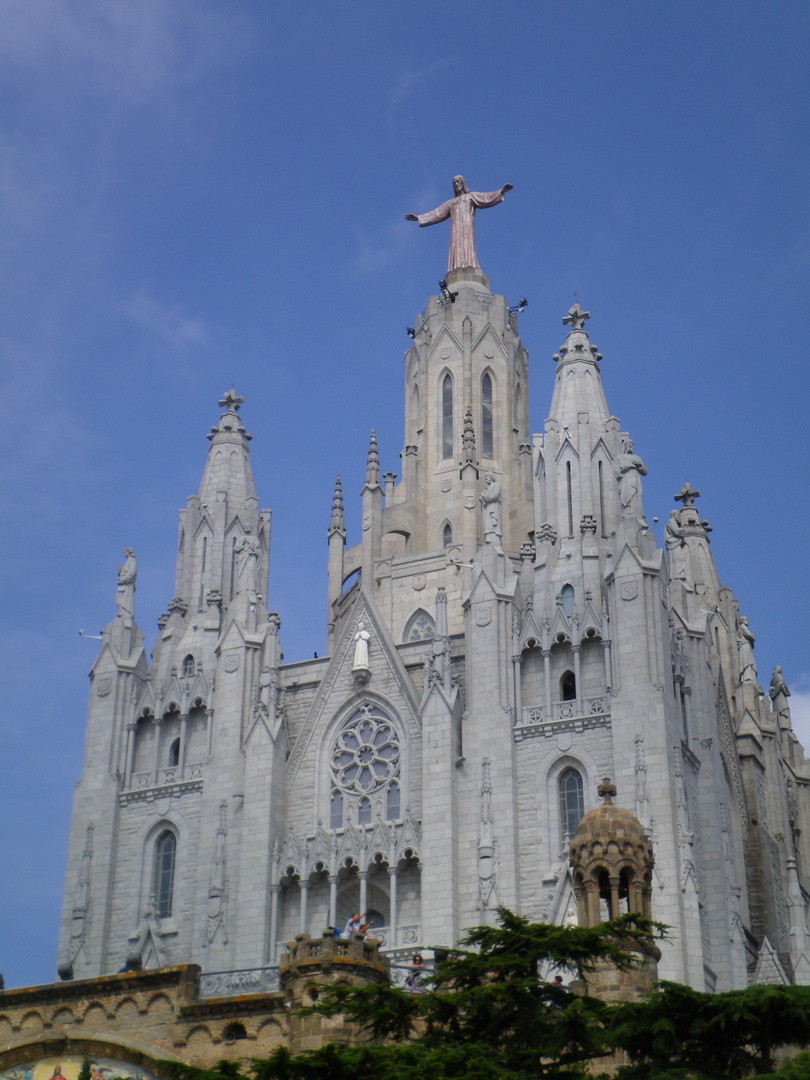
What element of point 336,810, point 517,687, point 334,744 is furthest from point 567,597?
point 336,810

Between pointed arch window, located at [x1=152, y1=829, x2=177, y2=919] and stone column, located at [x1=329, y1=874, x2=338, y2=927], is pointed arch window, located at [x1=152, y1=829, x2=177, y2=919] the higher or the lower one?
the higher one

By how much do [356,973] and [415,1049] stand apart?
6.17 m

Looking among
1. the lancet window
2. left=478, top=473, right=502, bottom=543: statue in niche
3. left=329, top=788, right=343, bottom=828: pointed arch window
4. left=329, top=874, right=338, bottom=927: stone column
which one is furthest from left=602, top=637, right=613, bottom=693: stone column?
left=329, top=874, right=338, bottom=927: stone column

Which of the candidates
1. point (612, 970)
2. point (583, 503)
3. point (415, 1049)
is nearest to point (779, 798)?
point (583, 503)

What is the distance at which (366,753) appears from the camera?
46.6 meters

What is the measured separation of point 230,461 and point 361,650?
33.5 feet

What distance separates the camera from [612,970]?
99.1ft

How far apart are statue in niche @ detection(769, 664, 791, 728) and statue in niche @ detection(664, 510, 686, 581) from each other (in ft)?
25.4

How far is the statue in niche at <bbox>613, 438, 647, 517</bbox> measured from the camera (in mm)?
45938

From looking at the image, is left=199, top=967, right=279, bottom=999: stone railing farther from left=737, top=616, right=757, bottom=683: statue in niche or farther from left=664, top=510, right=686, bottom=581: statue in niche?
left=737, top=616, right=757, bottom=683: statue in niche

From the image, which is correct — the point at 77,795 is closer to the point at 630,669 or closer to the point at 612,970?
the point at 630,669

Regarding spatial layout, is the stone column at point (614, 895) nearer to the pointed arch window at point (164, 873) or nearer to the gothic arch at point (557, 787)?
the gothic arch at point (557, 787)

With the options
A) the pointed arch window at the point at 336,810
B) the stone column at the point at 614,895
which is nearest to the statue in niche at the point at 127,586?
the pointed arch window at the point at 336,810

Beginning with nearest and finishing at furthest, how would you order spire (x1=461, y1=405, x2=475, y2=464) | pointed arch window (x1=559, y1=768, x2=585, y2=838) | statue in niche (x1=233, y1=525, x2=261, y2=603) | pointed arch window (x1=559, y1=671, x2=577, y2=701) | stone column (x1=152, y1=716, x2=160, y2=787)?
pointed arch window (x1=559, y1=768, x2=585, y2=838) → pointed arch window (x1=559, y1=671, x2=577, y2=701) → stone column (x1=152, y1=716, x2=160, y2=787) → statue in niche (x1=233, y1=525, x2=261, y2=603) → spire (x1=461, y1=405, x2=475, y2=464)
